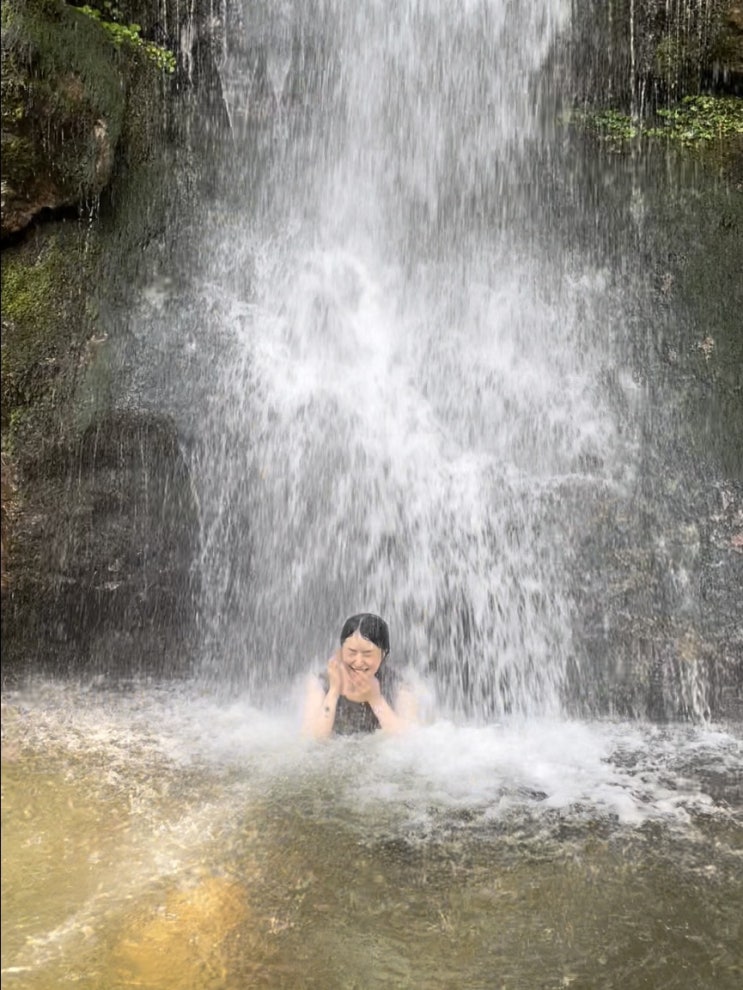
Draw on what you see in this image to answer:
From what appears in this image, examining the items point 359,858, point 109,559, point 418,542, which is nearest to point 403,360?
point 418,542

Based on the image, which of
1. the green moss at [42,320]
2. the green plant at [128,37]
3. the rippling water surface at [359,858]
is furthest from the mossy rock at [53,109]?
the rippling water surface at [359,858]

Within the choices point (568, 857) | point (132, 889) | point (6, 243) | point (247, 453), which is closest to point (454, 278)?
point (247, 453)

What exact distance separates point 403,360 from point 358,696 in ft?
10.9

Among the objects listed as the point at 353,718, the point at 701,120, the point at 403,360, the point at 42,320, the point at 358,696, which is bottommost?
the point at 353,718

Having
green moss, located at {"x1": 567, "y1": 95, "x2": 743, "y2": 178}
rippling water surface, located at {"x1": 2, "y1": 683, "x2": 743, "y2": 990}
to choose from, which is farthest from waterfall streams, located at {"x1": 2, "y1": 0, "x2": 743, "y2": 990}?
green moss, located at {"x1": 567, "y1": 95, "x2": 743, "y2": 178}

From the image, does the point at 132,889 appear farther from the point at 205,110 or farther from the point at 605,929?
the point at 205,110

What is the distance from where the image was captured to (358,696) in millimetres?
5895

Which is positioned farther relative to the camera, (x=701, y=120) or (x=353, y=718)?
(x=701, y=120)

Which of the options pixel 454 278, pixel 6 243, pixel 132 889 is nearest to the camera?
pixel 132 889

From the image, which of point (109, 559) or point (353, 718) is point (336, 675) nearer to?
point (353, 718)

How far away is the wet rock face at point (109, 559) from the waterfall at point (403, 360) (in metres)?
0.31

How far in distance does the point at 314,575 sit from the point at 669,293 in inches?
160

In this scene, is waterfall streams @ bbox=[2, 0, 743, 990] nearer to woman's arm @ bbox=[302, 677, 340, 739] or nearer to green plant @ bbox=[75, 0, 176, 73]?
woman's arm @ bbox=[302, 677, 340, 739]

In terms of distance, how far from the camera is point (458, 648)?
7.19 metres
